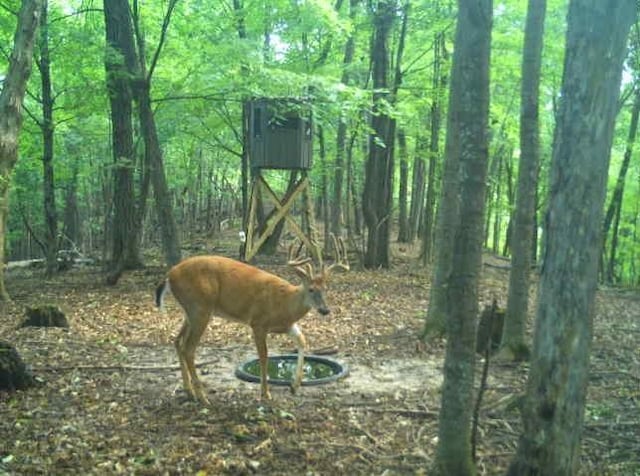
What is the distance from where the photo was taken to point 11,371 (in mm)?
6109

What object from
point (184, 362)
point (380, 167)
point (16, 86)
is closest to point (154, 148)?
point (16, 86)

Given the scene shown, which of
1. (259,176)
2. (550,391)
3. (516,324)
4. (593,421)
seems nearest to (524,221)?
(516,324)

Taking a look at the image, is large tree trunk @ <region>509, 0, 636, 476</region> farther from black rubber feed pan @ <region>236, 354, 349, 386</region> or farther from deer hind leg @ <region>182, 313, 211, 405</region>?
deer hind leg @ <region>182, 313, 211, 405</region>

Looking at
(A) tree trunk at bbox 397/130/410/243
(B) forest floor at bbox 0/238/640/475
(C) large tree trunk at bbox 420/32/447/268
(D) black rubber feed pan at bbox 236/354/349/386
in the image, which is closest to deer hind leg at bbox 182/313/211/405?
(B) forest floor at bbox 0/238/640/475

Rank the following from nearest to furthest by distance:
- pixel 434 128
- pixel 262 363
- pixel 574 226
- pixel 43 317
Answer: pixel 574 226 → pixel 262 363 → pixel 43 317 → pixel 434 128

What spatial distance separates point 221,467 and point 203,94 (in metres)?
9.89

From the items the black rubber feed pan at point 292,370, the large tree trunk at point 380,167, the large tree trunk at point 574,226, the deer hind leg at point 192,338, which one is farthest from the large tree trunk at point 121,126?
the large tree trunk at point 574,226

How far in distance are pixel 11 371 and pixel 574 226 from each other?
5.26 meters

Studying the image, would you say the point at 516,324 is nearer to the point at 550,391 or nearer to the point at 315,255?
the point at 550,391

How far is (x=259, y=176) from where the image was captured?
15.9 meters

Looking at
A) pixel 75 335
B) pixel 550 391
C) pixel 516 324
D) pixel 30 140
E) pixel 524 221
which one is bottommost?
pixel 75 335

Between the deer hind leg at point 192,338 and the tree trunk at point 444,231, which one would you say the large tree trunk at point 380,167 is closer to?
the tree trunk at point 444,231

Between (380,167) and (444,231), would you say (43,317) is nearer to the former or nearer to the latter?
(444,231)

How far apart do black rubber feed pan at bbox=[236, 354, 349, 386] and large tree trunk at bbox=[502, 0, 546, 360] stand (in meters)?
2.17
